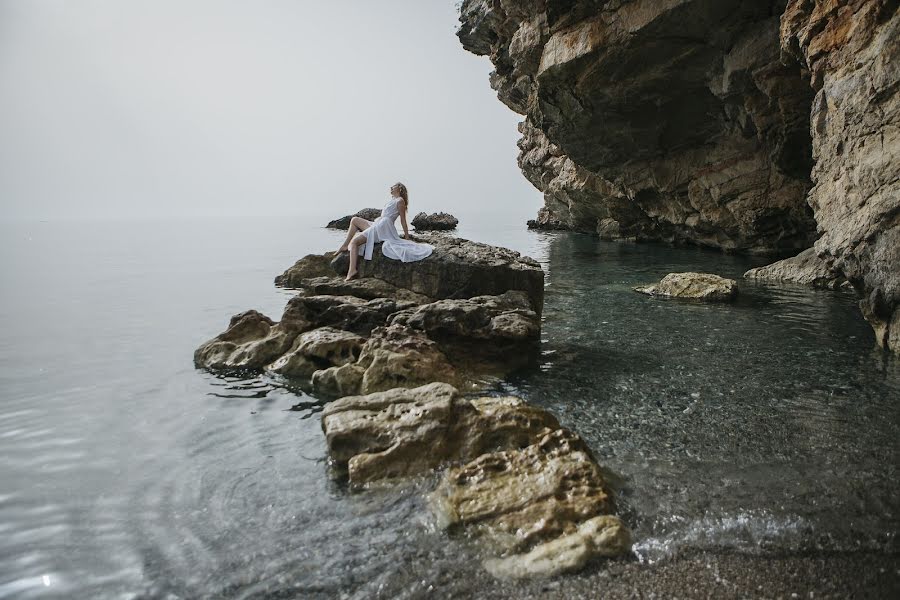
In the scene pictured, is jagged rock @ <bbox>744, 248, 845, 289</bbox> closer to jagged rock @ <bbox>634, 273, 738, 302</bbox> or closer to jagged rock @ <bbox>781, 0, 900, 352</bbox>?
jagged rock @ <bbox>634, 273, 738, 302</bbox>

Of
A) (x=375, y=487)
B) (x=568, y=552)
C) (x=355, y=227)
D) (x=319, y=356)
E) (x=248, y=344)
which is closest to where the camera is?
(x=568, y=552)

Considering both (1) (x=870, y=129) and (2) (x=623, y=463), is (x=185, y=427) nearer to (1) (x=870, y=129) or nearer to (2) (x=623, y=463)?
(2) (x=623, y=463)

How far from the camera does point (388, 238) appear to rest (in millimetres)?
12117

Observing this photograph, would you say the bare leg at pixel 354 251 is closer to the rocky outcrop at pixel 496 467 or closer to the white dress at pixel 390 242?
the white dress at pixel 390 242

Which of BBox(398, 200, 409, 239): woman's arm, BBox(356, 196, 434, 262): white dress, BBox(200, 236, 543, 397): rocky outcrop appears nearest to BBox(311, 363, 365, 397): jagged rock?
BBox(200, 236, 543, 397): rocky outcrop

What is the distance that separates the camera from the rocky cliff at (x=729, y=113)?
9000 millimetres

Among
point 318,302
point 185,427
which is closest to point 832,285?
point 318,302

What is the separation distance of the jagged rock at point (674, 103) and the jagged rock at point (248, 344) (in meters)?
15.9

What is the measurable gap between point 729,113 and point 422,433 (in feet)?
74.0

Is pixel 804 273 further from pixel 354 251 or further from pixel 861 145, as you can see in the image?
pixel 354 251

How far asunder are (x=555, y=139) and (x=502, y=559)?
88.0 feet

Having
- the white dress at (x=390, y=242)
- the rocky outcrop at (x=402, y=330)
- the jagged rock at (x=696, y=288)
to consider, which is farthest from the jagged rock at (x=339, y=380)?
the jagged rock at (x=696, y=288)

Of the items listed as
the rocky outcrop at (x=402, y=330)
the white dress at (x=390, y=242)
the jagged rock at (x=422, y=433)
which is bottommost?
the jagged rock at (x=422, y=433)

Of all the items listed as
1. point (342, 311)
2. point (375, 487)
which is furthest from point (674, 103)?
point (375, 487)
